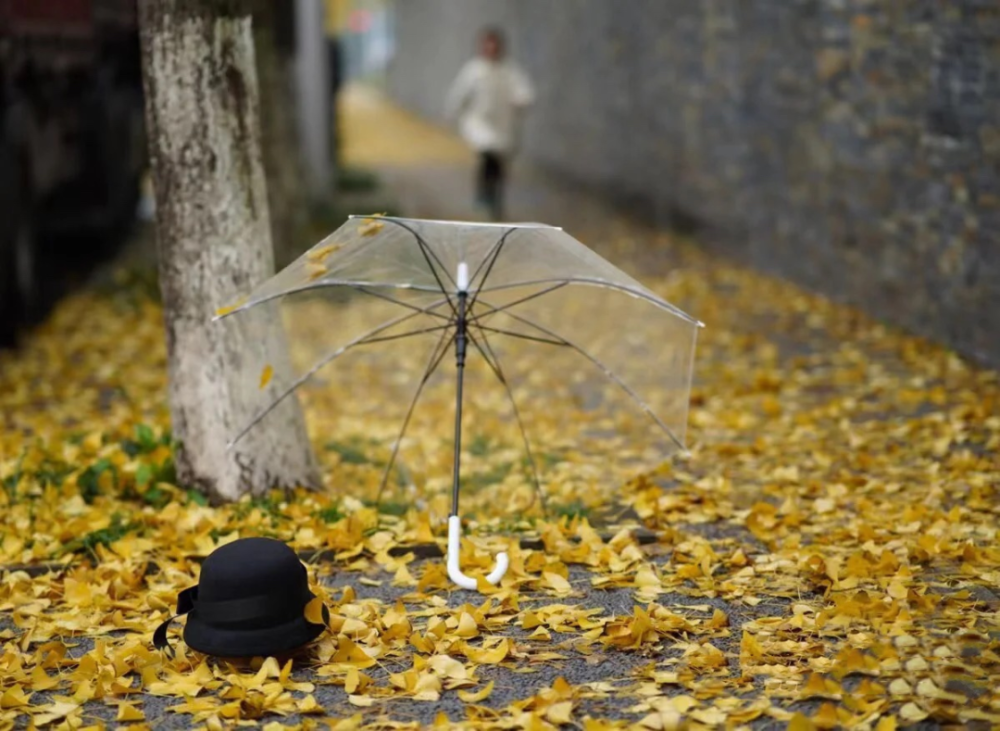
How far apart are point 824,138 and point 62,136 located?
20.1ft

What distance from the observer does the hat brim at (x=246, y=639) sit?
3.98m

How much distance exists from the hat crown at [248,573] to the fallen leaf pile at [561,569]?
181 mm

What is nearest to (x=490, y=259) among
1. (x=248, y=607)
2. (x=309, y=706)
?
(x=248, y=607)

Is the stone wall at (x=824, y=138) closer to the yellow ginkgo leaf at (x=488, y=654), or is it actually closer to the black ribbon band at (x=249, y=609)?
the yellow ginkgo leaf at (x=488, y=654)

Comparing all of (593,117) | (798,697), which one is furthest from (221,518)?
(593,117)

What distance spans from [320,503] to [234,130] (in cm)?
156

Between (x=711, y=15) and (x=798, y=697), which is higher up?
(x=711, y=15)

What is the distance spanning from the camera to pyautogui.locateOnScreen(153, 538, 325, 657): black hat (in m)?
4.00

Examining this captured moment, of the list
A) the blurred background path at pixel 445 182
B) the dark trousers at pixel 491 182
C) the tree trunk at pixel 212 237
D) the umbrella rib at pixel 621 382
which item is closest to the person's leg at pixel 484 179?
the dark trousers at pixel 491 182

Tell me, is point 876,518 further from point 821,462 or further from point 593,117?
point 593,117

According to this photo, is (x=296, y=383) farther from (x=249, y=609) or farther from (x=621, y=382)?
(x=249, y=609)

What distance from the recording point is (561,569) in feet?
15.9

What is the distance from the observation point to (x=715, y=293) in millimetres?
10938

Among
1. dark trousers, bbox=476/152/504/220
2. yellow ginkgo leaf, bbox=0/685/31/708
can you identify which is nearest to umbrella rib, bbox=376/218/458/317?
yellow ginkgo leaf, bbox=0/685/31/708
